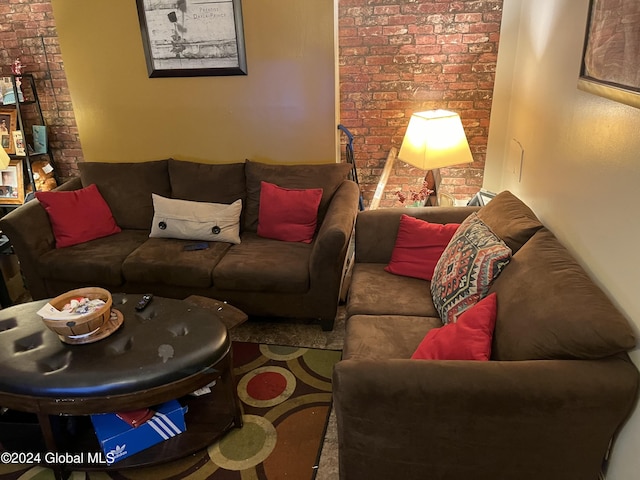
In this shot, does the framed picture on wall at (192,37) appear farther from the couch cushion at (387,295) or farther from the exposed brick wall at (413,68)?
the couch cushion at (387,295)

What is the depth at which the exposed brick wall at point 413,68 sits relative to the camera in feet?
11.5

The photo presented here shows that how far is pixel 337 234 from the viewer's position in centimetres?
242

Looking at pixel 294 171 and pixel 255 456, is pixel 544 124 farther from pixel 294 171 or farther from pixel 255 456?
pixel 255 456

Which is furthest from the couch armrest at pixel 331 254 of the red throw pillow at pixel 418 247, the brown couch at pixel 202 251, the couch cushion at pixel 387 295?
the red throw pillow at pixel 418 247

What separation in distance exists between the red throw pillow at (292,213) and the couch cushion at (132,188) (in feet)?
2.67

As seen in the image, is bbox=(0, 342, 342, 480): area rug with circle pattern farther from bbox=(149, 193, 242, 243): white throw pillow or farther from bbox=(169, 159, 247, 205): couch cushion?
bbox=(169, 159, 247, 205): couch cushion

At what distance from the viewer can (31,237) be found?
2.83m

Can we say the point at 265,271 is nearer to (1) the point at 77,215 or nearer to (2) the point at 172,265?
(2) the point at 172,265

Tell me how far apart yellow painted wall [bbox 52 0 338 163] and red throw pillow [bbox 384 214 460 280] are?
1001mm

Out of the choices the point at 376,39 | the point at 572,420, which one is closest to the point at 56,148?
the point at 376,39

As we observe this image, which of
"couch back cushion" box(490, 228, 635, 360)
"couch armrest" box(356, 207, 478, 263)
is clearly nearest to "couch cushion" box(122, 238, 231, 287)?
"couch armrest" box(356, 207, 478, 263)

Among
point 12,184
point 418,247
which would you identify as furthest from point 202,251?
point 12,184

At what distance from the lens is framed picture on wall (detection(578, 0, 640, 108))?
1.40 m

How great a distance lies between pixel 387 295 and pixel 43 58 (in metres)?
3.81
